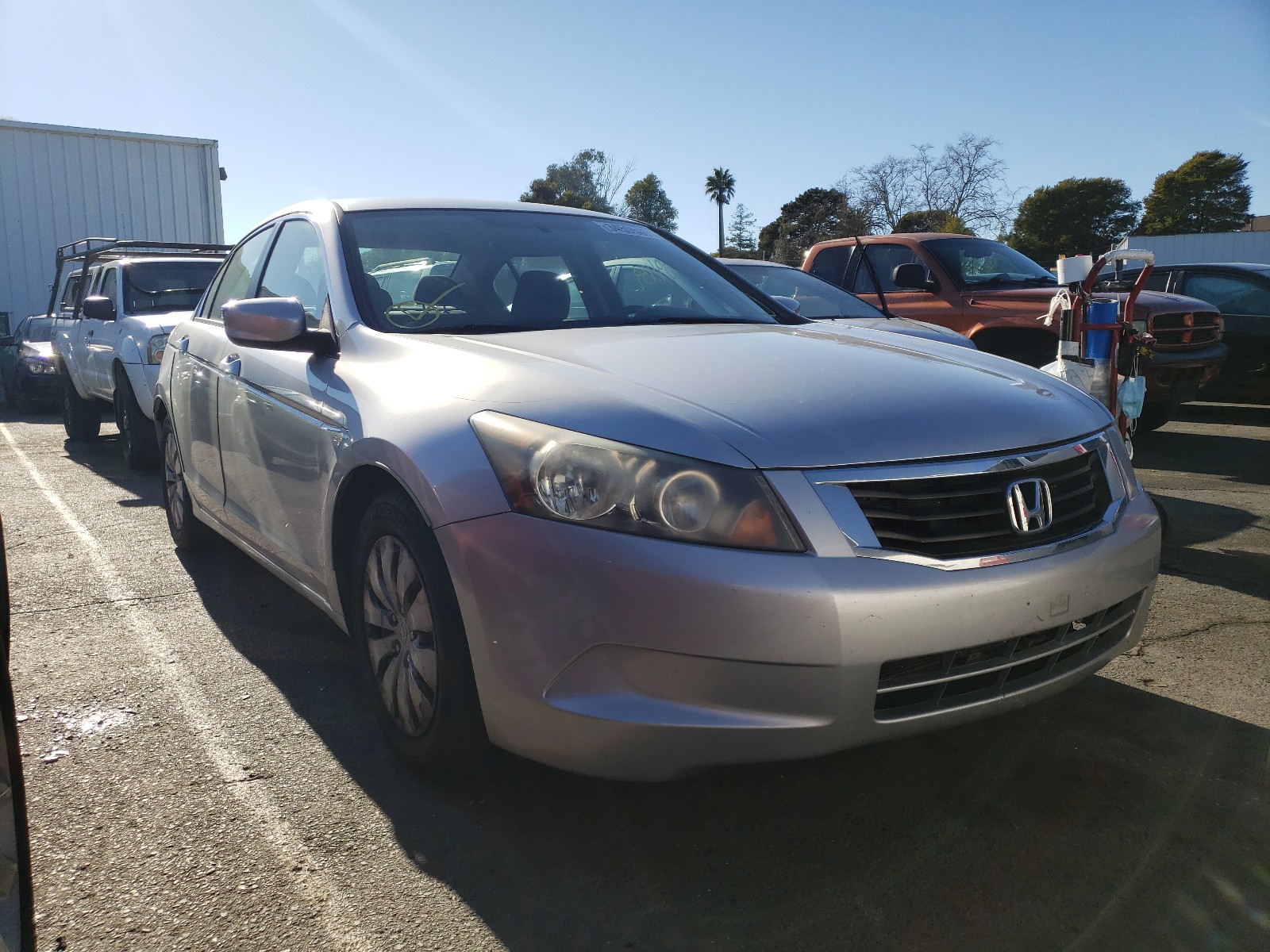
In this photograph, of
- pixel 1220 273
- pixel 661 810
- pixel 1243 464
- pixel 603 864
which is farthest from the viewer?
pixel 1220 273

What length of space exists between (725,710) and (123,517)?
208 inches

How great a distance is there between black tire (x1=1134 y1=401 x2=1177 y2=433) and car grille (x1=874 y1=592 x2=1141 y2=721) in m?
7.34

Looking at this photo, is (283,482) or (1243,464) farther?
(1243,464)

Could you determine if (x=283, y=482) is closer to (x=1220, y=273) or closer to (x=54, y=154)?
(x=1220, y=273)

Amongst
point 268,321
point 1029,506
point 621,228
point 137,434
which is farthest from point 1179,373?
point 137,434

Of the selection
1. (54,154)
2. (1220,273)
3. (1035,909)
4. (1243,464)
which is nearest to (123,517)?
(1035,909)

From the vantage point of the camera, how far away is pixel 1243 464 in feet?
26.4

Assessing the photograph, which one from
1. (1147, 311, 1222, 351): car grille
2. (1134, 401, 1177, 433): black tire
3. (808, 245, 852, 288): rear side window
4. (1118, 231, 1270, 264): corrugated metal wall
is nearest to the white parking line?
(808, 245, 852, 288): rear side window

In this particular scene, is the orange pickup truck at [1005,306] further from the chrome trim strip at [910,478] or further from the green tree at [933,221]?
the green tree at [933,221]

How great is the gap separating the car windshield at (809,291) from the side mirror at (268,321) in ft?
13.7

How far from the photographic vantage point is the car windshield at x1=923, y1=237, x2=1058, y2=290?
8.86 metres

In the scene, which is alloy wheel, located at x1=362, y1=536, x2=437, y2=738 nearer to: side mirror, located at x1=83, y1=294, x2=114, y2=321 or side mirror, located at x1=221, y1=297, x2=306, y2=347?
side mirror, located at x1=221, y1=297, x2=306, y2=347

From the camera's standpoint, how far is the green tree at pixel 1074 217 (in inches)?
2002

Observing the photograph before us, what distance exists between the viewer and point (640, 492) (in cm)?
215
